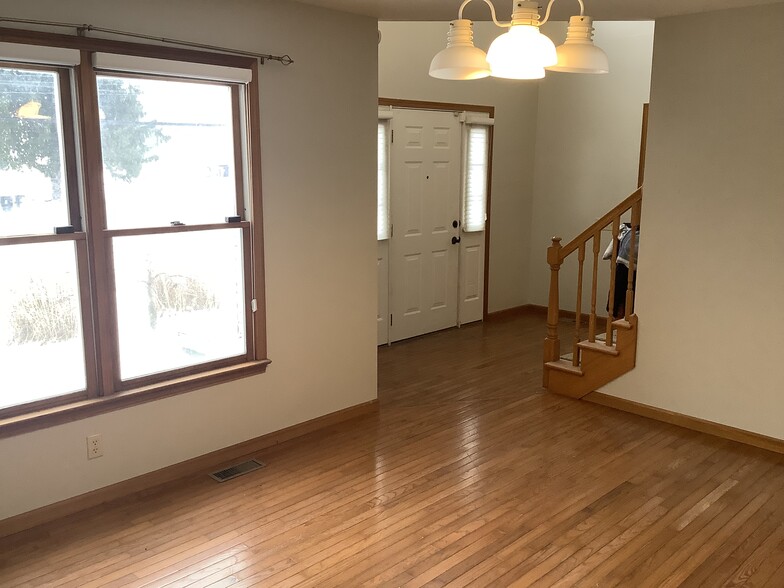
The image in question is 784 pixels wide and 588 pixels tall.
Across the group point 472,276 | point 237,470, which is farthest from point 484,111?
point 237,470

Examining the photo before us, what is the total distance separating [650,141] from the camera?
4.24 meters

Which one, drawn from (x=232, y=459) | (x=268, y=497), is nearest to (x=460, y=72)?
(x=268, y=497)

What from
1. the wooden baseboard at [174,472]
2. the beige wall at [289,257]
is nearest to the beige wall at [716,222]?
the beige wall at [289,257]

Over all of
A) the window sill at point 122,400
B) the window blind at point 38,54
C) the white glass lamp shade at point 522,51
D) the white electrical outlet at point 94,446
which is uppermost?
the window blind at point 38,54

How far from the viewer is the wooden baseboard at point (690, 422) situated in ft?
13.0

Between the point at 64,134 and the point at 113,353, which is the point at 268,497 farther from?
the point at 64,134

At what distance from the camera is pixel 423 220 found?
20.4 feet

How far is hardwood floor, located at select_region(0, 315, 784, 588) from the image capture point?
275cm

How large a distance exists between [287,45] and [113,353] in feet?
6.00

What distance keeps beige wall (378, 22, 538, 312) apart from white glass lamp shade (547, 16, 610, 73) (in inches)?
139

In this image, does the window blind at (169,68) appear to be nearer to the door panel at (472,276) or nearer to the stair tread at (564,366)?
the stair tread at (564,366)

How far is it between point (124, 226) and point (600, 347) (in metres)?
3.00

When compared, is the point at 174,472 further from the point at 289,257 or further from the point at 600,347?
A: the point at 600,347

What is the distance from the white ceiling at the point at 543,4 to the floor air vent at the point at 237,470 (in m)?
2.47
